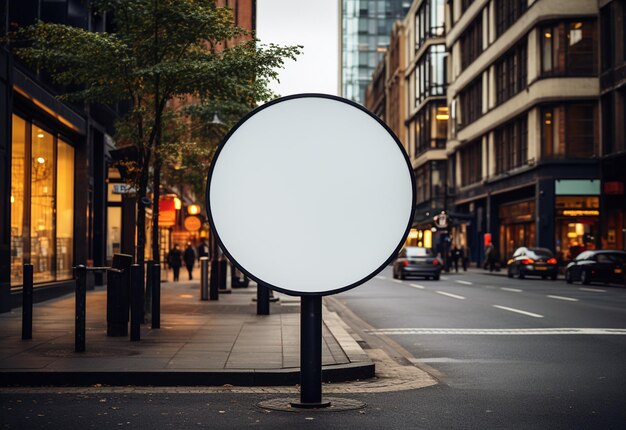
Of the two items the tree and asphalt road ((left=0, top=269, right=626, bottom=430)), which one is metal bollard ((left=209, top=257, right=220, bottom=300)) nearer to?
the tree

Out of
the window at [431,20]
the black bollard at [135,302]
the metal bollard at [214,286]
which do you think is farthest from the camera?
the window at [431,20]

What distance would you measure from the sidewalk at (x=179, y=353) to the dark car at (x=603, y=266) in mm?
19988

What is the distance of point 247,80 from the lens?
1667cm

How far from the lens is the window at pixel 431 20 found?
74.4 meters

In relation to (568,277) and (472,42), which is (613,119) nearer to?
(568,277)

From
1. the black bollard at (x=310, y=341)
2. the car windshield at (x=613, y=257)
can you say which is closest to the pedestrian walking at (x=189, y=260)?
the car windshield at (x=613, y=257)

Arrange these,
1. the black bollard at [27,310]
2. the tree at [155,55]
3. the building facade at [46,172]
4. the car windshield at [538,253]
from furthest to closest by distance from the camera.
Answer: the car windshield at [538,253] → the building facade at [46,172] → the tree at [155,55] → the black bollard at [27,310]

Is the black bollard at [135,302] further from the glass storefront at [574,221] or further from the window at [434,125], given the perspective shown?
the window at [434,125]

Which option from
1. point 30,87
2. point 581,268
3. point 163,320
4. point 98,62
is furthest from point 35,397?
point 581,268

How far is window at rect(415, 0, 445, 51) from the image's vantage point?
74375 mm

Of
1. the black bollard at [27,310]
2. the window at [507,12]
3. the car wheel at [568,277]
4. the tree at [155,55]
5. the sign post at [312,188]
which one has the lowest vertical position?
the car wheel at [568,277]

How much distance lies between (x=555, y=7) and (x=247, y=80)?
1309 inches

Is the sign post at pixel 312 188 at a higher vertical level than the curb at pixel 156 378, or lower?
higher

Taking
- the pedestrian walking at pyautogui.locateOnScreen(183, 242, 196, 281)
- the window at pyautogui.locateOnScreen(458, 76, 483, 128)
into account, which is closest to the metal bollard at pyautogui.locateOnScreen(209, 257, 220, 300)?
the pedestrian walking at pyautogui.locateOnScreen(183, 242, 196, 281)
